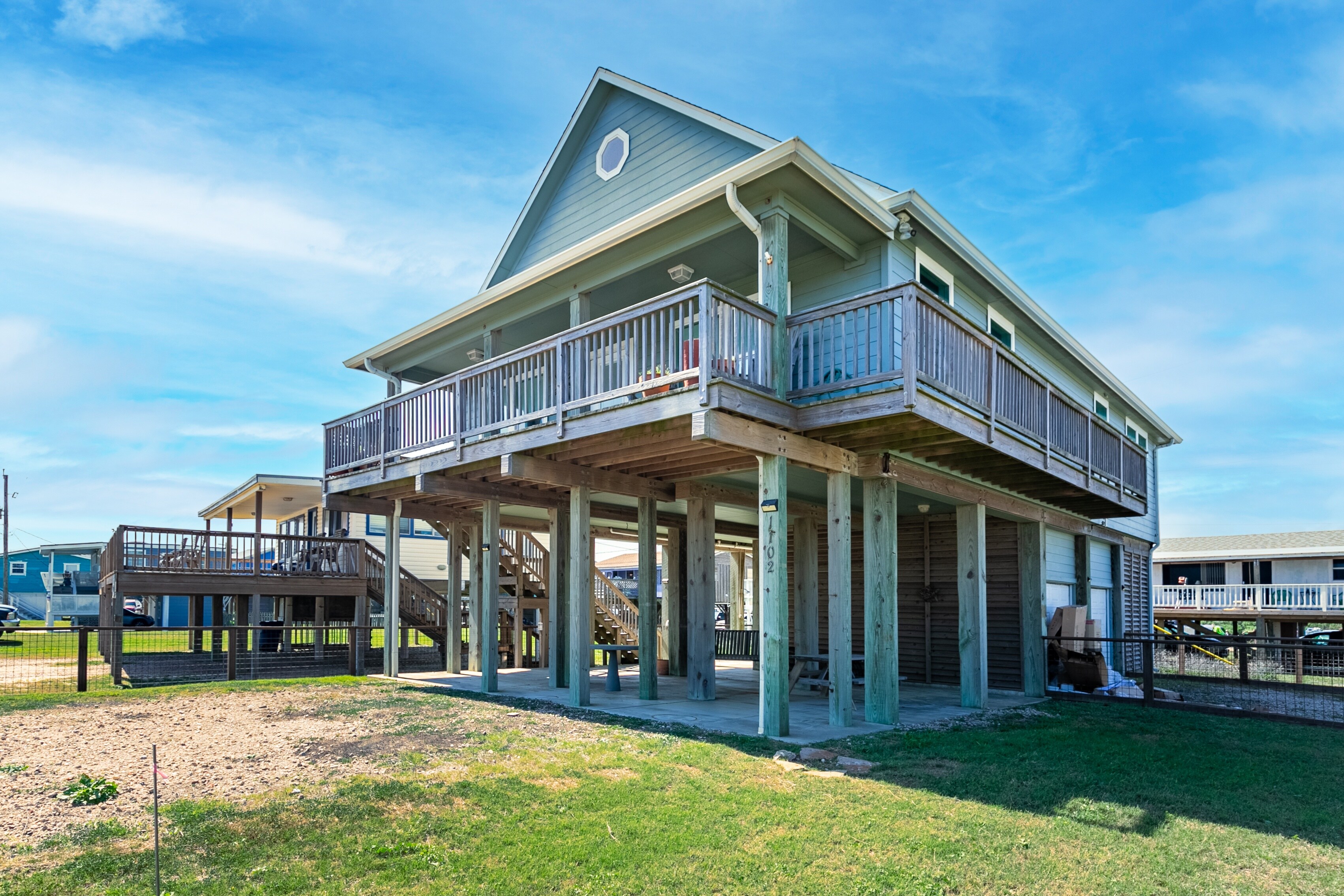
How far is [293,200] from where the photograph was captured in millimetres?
14781

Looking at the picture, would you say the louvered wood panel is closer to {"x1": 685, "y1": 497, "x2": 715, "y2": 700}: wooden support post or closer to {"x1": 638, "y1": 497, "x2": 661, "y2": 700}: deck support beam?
{"x1": 685, "y1": 497, "x2": 715, "y2": 700}: wooden support post

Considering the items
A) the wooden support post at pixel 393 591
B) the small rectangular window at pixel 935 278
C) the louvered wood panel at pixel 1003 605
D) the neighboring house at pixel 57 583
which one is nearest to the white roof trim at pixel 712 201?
the small rectangular window at pixel 935 278

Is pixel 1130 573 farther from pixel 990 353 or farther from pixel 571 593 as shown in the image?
pixel 571 593

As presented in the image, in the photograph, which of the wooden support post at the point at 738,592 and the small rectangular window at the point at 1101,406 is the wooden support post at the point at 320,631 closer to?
the wooden support post at the point at 738,592

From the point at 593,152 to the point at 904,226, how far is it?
6095 millimetres

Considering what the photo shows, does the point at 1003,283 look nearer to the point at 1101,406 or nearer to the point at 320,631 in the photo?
the point at 1101,406

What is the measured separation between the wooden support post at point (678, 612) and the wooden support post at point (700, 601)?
151 inches

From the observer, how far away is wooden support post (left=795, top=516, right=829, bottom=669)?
1483 centimetres

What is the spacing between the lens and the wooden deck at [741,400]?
342 inches

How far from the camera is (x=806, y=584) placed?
15.1 m

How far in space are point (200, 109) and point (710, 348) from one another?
28.7 feet

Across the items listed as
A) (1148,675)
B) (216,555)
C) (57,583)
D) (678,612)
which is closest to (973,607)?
(1148,675)

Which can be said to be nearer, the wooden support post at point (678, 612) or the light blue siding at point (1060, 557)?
the light blue siding at point (1060, 557)

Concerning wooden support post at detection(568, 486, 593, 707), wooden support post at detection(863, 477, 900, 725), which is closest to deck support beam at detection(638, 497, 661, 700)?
wooden support post at detection(568, 486, 593, 707)
